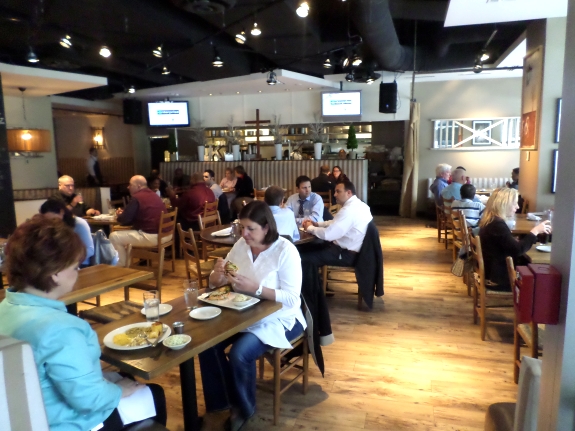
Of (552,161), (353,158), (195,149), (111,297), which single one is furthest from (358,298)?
(195,149)

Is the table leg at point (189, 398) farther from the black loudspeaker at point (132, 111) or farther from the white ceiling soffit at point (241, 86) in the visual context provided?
the black loudspeaker at point (132, 111)

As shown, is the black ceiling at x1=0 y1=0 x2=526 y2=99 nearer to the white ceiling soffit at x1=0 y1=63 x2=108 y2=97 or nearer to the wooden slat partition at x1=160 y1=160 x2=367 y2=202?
the white ceiling soffit at x1=0 y1=63 x2=108 y2=97

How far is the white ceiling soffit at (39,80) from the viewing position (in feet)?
21.7

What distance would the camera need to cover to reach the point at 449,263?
19.8 ft

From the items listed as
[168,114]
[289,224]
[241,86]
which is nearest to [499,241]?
[289,224]

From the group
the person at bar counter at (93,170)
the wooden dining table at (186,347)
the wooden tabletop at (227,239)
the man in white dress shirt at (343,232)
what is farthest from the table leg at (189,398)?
the person at bar counter at (93,170)

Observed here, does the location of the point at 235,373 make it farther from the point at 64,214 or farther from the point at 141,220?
the point at 141,220

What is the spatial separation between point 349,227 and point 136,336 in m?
2.62

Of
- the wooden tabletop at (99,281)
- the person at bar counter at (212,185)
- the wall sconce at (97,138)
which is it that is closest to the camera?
the wooden tabletop at (99,281)

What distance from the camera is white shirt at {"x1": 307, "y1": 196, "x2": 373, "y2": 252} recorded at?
13.5ft

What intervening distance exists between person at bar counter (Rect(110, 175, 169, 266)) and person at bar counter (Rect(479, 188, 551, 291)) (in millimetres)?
3686

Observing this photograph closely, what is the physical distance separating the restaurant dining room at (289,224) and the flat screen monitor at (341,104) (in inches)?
2.0

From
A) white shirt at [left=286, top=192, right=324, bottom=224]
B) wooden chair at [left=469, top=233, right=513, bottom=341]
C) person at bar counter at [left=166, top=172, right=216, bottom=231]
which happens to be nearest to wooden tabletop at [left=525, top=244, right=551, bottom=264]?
wooden chair at [left=469, top=233, right=513, bottom=341]

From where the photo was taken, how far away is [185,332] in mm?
1956
